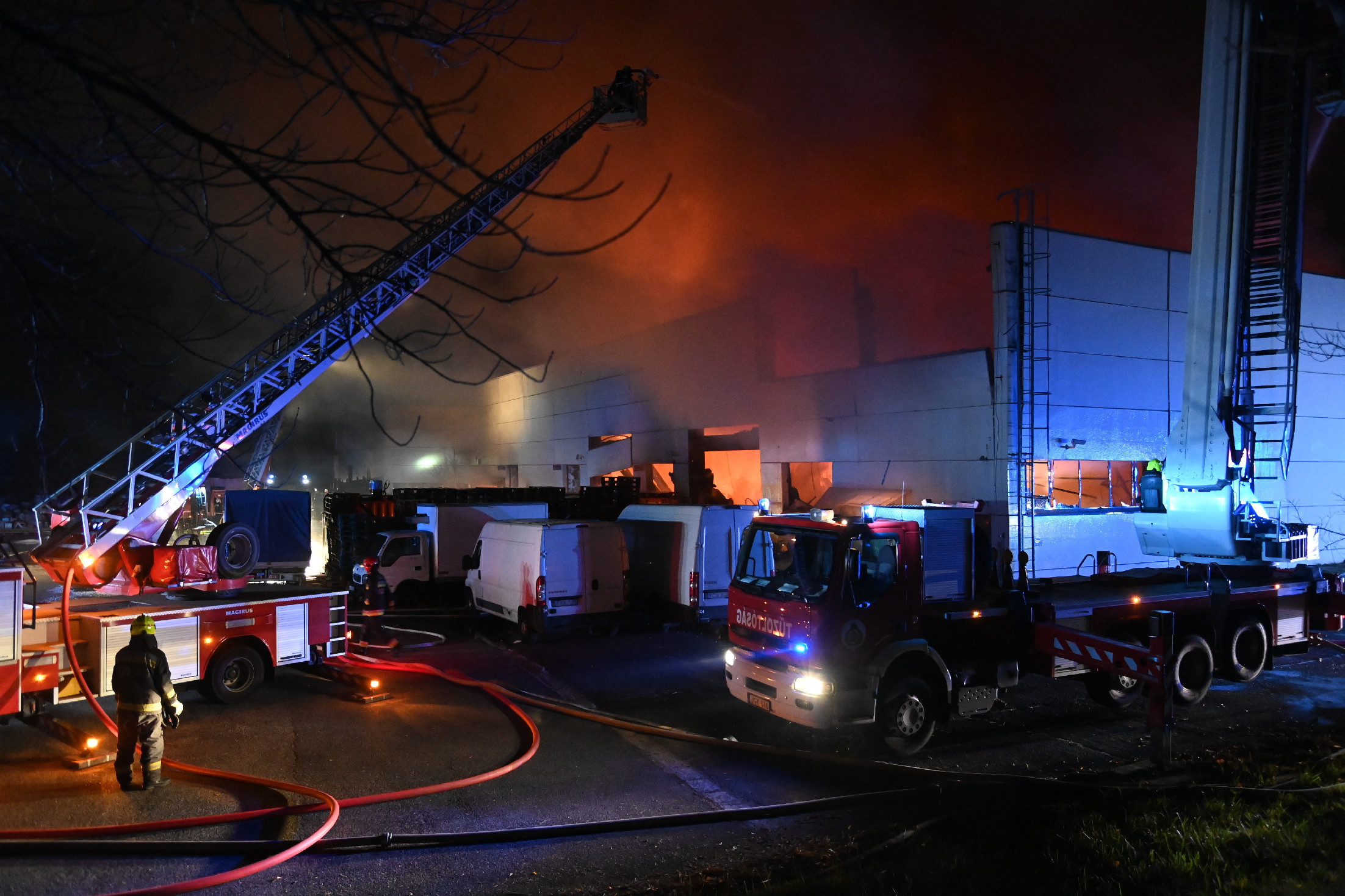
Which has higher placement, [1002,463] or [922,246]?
[922,246]

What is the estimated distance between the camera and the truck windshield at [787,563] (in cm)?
701

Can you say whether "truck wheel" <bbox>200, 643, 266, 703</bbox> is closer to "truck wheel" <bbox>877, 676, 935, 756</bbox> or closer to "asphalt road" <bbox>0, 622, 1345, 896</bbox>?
"asphalt road" <bbox>0, 622, 1345, 896</bbox>

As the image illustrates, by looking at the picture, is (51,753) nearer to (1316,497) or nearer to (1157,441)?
(1157,441)

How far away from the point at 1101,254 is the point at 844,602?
12.1 metres

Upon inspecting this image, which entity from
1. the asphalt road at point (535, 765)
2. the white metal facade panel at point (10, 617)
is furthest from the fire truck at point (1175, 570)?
the white metal facade panel at point (10, 617)

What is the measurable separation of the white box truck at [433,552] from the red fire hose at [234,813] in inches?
304

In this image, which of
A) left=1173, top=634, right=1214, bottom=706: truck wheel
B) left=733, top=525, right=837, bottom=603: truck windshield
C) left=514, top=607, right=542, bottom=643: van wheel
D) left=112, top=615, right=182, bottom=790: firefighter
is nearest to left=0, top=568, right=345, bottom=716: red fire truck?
left=112, top=615, right=182, bottom=790: firefighter

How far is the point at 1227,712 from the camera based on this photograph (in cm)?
820

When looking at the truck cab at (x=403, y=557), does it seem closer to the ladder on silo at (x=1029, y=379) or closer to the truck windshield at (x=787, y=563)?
the truck windshield at (x=787, y=563)

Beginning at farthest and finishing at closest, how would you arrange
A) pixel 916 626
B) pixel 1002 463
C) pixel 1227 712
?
pixel 1002 463
pixel 1227 712
pixel 916 626

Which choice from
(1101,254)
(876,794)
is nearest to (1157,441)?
(1101,254)

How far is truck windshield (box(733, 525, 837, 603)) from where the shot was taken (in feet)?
23.0

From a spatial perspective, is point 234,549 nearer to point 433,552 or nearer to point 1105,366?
point 433,552

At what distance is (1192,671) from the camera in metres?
8.55
